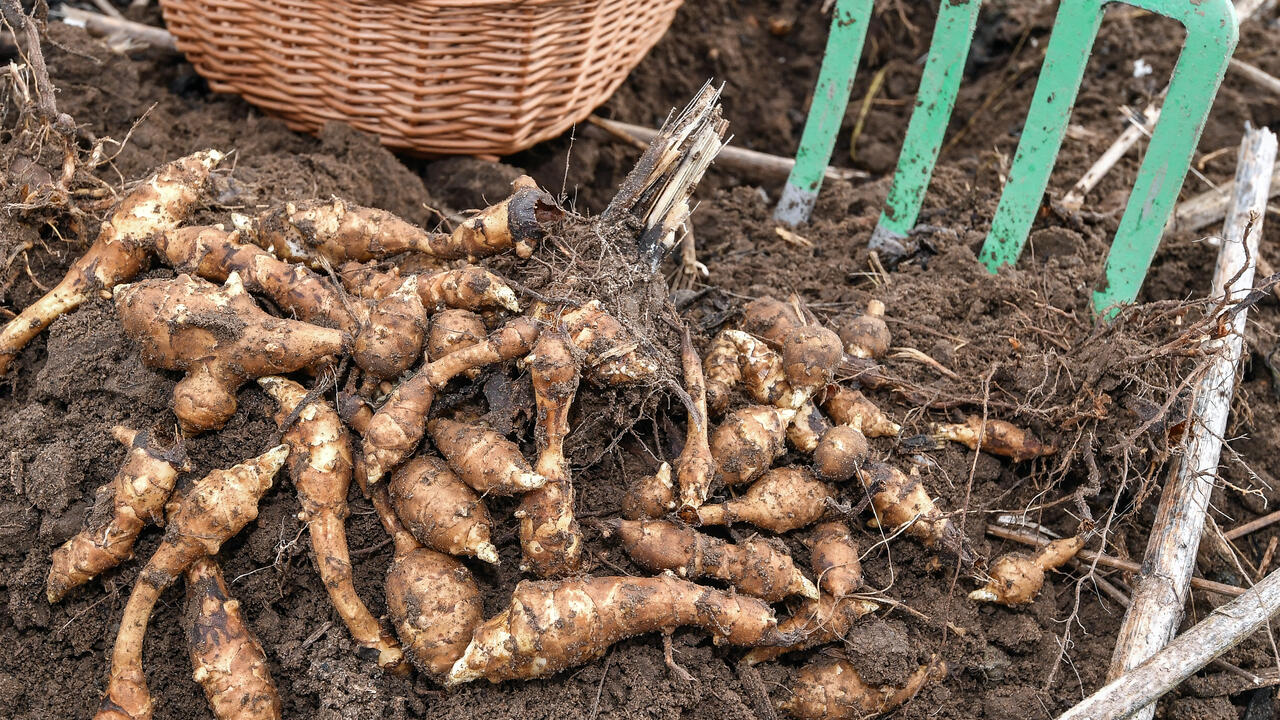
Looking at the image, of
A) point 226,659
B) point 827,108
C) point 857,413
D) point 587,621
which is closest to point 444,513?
point 587,621

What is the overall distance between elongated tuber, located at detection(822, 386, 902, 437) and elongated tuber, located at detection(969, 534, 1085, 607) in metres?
0.31

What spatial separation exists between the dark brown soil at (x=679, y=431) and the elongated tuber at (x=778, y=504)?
0.08 meters

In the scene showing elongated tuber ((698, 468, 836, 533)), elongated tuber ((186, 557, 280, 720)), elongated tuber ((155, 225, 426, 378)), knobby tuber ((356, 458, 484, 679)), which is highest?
elongated tuber ((155, 225, 426, 378))

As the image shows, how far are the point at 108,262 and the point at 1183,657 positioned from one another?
2019 millimetres

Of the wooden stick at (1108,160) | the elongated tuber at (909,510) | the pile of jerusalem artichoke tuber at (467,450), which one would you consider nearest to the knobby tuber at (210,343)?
the pile of jerusalem artichoke tuber at (467,450)

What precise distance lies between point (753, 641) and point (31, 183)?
1654 millimetres

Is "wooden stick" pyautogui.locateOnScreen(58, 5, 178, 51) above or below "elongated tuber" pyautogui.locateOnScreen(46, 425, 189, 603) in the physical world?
above

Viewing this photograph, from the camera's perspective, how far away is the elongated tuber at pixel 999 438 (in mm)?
1876

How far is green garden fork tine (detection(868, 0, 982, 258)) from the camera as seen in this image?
2219mm

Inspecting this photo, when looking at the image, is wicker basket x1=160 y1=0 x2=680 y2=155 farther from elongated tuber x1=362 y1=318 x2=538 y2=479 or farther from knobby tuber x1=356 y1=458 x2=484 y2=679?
knobby tuber x1=356 y1=458 x2=484 y2=679

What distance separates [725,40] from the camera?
3.16 metres

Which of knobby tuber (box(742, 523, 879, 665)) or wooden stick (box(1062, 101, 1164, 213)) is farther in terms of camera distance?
wooden stick (box(1062, 101, 1164, 213))

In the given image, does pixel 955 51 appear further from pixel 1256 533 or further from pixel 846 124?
pixel 1256 533

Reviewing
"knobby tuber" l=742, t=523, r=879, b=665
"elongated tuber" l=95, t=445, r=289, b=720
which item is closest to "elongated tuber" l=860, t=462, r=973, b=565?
"knobby tuber" l=742, t=523, r=879, b=665
